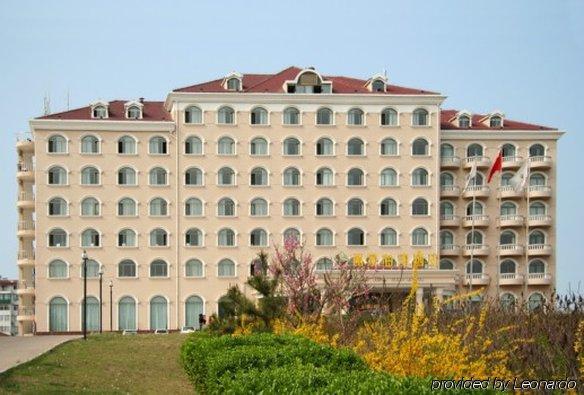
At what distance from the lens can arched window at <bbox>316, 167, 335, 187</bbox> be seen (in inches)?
2451

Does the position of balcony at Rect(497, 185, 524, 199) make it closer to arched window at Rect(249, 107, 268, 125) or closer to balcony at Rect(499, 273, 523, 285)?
balcony at Rect(499, 273, 523, 285)

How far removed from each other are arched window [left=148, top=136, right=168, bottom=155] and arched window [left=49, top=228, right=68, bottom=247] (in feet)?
25.7

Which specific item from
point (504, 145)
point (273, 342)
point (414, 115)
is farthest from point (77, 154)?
point (273, 342)

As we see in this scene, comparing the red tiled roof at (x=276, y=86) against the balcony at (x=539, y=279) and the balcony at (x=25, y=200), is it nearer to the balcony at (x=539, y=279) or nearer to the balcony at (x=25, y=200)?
the balcony at (x=25, y=200)

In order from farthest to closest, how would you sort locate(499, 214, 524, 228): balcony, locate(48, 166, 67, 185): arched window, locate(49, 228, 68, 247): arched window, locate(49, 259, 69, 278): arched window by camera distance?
locate(499, 214, 524, 228): balcony, locate(48, 166, 67, 185): arched window, locate(49, 228, 68, 247): arched window, locate(49, 259, 69, 278): arched window

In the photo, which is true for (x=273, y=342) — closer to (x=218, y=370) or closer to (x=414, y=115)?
(x=218, y=370)

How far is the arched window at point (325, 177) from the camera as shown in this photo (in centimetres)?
6225

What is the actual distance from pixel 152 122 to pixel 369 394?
Result: 5191cm

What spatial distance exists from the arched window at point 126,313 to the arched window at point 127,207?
5557mm

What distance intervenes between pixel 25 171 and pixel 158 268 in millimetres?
11108

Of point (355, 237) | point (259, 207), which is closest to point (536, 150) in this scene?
point (355, 237)

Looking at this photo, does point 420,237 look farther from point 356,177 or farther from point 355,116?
point 355,116

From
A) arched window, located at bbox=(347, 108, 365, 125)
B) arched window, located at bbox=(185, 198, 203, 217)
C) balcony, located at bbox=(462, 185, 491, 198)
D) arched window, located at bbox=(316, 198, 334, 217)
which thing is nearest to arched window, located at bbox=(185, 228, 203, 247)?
arched window, located at bbox=(185, 198, 203, 217)

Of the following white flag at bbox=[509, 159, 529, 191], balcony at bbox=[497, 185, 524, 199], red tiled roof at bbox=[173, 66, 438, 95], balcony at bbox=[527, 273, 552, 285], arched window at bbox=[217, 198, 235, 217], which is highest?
red tiled roof at bbox=[173, 66, 438, 95]
